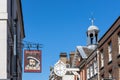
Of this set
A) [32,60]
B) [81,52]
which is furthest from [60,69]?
[32,60]

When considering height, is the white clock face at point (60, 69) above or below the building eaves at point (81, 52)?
below

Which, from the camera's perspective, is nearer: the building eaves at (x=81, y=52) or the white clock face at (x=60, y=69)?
the white clock face at (x=60, y=69)

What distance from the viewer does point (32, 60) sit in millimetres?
29891

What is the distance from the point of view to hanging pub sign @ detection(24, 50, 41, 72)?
96.0ft

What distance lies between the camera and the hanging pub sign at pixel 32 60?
29247 mm

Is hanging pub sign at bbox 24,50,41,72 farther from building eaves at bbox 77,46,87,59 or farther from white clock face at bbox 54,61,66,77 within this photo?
building eaves at bbox 77,46,87,59

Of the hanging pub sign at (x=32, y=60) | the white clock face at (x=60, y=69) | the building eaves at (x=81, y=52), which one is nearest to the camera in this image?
the hanging pub sign at (x=32, y=60)

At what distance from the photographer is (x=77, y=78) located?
75375 millimetres

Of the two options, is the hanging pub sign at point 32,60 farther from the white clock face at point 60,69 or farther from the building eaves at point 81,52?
the building eaves at point 81,52

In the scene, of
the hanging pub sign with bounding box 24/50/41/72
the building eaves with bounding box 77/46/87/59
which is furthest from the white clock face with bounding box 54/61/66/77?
the hanging pub sign with bounding box 24/50/41/72

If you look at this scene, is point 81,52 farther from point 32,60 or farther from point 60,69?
point 32,60

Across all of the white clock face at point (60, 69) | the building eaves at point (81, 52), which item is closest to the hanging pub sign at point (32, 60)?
the white clock face at point (60, 69)
